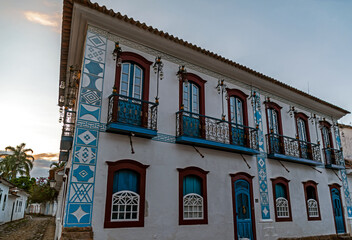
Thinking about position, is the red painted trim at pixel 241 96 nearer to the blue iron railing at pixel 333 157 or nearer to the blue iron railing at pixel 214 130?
the blue iron railing at pixel 214 130

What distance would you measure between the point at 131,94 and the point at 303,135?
32.9 ft

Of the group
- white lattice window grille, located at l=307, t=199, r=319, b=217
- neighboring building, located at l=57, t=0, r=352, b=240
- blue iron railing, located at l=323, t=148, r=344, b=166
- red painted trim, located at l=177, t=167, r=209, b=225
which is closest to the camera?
neighboring building, located at l=57, t=0, r=352, b=240

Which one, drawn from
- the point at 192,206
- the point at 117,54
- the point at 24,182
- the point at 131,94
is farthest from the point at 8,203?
the point at 117,54

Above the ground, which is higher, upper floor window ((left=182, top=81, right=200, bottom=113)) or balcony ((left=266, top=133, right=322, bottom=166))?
upper floor window ((left=182, top=81, right=200, bottom=113))

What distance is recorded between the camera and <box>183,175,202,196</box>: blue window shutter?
30.7ft

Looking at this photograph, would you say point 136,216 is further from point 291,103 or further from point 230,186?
point 291,103

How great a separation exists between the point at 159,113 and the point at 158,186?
7.94ft

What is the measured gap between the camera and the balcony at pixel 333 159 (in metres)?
14.8

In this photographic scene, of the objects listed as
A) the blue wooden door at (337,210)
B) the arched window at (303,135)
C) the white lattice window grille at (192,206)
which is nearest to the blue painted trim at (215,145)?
the white lattice window grille at (192,206)

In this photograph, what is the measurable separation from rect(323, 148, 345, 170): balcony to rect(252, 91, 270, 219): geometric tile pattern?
16.5 feet

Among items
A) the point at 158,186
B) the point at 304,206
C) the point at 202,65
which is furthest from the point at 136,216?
the point at 304,206

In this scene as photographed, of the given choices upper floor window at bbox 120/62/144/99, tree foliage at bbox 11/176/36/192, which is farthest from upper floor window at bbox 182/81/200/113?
tree foliage at bbox 11/176/36/192

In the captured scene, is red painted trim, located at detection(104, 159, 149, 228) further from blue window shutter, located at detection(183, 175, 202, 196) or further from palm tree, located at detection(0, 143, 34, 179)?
palm tree, located at detection(0, 143, 34, 179)

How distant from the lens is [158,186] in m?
8.66
